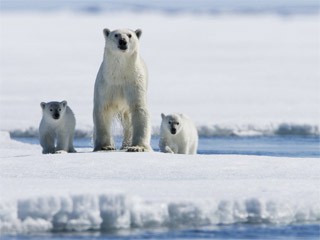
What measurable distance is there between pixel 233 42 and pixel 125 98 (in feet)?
66.3

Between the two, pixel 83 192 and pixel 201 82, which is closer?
pixel 83 192

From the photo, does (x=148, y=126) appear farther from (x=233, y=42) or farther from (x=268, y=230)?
(x=233, y=42)

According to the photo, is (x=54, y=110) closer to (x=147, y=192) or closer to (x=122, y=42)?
(x=122, y=42)

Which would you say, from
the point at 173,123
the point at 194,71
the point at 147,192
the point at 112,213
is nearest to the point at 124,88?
the point at 173,123

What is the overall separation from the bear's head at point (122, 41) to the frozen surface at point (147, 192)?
2.96 feet

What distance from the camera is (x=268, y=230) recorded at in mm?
5469

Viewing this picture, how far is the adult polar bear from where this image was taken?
754cm

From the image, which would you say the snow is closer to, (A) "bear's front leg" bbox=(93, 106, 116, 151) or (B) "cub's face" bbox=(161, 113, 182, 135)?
(A) "bear's front leg" bbox=(93, 106, 116, 151)

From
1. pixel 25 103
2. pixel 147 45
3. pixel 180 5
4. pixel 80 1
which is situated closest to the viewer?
pixel 25 103

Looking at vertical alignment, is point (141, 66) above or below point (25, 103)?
above

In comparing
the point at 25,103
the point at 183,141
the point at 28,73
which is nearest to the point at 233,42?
the point at 28,73

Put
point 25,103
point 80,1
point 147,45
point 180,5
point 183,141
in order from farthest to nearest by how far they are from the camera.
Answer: point 80,1
point 180,5
point 147,45
point 25,103
point 183,141

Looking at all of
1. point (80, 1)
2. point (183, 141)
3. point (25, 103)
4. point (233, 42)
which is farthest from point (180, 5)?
point (183, 141)

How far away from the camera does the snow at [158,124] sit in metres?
5.36
